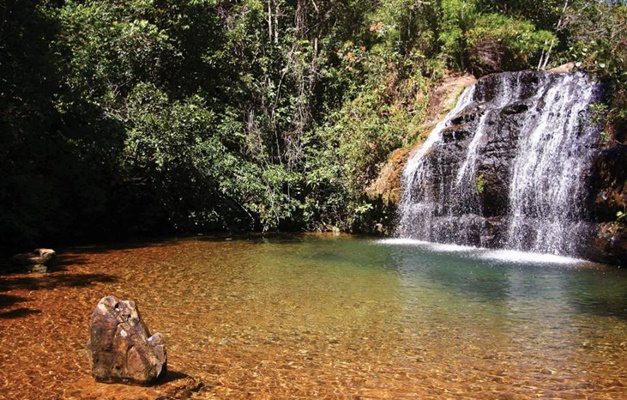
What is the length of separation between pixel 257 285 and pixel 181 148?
6921mm

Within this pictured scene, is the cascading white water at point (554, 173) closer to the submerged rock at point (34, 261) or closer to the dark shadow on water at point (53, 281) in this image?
the dark shadow on water at point (53, 281)

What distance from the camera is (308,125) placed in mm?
18453

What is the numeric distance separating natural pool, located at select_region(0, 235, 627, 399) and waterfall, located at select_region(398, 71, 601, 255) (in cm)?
142

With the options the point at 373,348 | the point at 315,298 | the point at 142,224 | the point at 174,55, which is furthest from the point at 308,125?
the point at 373,348

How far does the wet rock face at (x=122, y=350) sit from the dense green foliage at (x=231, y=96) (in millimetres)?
7578

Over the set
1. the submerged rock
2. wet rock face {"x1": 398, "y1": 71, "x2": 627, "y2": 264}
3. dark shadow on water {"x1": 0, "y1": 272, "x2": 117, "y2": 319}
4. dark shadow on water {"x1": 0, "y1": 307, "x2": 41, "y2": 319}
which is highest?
wet rock face {"x1": 398, "y1": 71, "x2": 627, "y2": 264}

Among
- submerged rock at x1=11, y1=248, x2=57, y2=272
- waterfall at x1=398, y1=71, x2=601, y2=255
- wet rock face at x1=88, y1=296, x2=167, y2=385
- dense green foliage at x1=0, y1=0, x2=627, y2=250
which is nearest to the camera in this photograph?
wet rock face at x1=88, y1=296, x2=167, y2=385

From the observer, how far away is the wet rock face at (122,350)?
464 cm

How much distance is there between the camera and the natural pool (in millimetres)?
4980

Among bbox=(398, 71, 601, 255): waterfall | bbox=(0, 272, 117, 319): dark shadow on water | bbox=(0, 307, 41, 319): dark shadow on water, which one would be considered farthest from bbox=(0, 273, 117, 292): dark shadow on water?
bbox=(398, 71, 601, 255): waterfall

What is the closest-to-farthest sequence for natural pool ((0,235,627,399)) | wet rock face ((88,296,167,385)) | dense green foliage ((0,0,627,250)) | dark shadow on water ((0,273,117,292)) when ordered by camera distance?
wet rock face ((88,296,167,385)), natural pool ((0,235,627,399)), dark shadow on water ((0,273,117,292)), dense green foliage ((0,0,627,250))

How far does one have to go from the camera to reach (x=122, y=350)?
4637 mm

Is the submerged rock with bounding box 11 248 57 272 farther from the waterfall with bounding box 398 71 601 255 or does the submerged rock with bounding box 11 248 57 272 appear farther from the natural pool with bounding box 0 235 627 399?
the waterfall with bounding box 398 71 601 255

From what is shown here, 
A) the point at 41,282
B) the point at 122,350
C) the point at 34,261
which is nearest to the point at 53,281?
the point at 41,282
